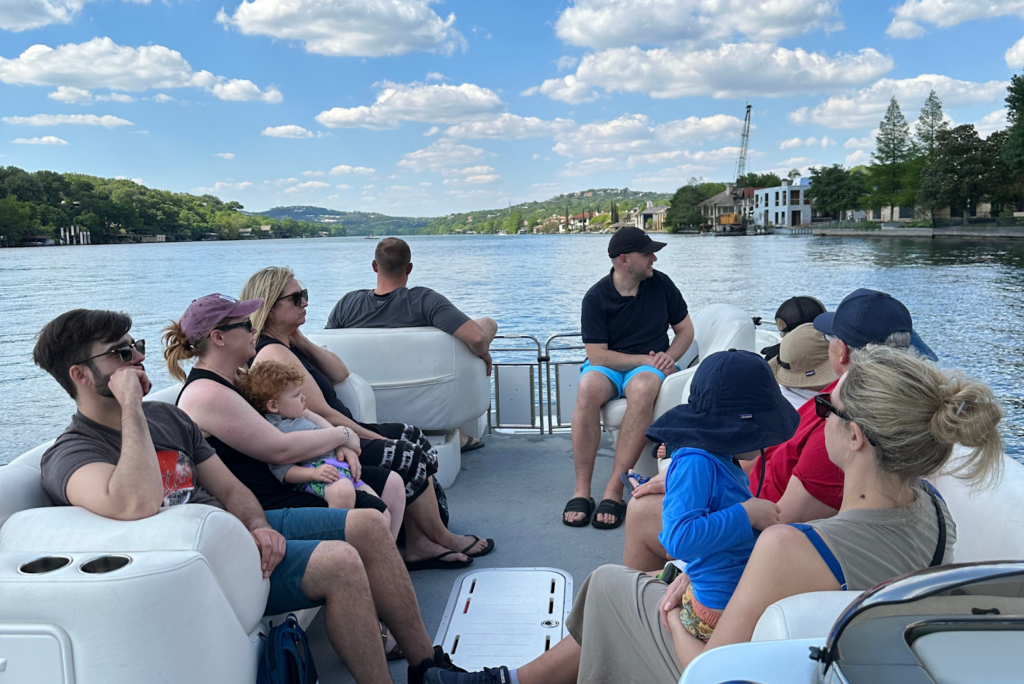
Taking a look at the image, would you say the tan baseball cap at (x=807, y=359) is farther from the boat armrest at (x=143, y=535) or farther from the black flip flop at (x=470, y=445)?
the black flip flop at (x=470, y=445)

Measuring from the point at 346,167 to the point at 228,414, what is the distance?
7402cm

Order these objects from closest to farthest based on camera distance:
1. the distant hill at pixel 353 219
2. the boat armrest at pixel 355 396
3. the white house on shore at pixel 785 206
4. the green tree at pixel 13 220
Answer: the boat armrest at pixel 355 396 < the green tree at pixel 13 220 < the white house on shore at pixel 785 206 < the distant hill at pixel 353 219

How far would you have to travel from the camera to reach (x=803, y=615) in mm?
1000

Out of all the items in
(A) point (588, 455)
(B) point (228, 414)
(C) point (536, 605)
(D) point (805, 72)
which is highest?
(D) point (805, 72)

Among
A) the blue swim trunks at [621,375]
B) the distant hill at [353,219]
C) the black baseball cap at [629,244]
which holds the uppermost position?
the distant hill at [353,219]

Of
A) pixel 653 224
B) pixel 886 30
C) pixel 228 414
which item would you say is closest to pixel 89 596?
pixel 228 414

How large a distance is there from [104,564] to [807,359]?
7.13ft

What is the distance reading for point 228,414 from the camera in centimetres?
222

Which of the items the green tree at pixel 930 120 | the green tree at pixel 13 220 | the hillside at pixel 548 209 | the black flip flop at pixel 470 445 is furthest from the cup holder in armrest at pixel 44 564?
the hillside at pixel 548 209

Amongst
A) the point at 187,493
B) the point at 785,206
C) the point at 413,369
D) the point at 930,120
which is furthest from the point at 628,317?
the point at 785,206

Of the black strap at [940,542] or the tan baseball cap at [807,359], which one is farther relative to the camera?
the tan baseball cap at [807,359]

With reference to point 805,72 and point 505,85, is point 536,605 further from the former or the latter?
point 505,85

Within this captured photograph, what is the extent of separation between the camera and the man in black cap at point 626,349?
347 centimetres

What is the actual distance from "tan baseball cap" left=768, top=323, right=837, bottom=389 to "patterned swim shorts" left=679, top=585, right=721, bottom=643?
1289mm
